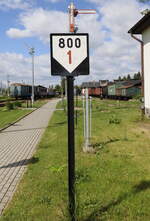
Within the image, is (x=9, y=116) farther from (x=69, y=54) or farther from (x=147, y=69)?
(x=69, y=54)

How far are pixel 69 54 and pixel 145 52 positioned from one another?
12.0 meters

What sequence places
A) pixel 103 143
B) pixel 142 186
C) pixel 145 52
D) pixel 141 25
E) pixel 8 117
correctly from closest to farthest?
pixel 142 186 < pixel 103 143 < pixel 141 25 < pixel 145 52 < pixel 8 117

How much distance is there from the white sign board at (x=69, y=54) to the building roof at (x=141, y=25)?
34.1 feet

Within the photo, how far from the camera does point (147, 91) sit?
13.7 meters

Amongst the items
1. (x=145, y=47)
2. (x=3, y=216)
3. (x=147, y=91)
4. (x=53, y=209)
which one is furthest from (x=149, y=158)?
(x=145, y=47)

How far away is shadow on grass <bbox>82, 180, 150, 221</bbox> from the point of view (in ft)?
10.9

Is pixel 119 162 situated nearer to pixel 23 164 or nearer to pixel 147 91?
pixel 23 164

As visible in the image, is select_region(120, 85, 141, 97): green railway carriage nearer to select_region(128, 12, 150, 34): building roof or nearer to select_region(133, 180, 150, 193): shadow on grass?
select_region(128, 12, 150, 34): building roof

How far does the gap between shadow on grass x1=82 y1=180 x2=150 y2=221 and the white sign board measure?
188 centimetres

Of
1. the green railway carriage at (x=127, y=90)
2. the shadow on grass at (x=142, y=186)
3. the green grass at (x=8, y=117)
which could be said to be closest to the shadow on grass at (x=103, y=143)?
the shadow on grass at (x=142, y=186)

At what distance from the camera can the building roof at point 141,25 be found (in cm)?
1253

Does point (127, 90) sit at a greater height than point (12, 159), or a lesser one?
greater

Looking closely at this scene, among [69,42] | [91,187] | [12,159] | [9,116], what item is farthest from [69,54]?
[9,116]

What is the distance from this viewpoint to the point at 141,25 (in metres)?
13.6
